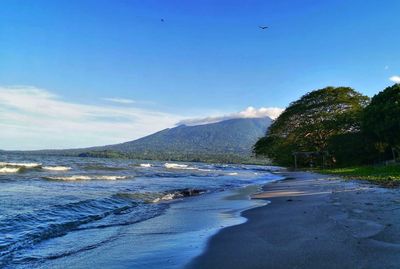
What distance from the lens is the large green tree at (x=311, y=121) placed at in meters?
63.8

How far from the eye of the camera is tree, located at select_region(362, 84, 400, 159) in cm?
3781

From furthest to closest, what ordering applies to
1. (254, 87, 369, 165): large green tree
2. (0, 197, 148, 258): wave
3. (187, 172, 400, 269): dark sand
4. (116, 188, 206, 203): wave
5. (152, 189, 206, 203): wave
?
(254, 87, 369, 165): large green tree, (152, 189, 206, 203): wave, (116, 188, 206, 203): wave, (0, 197, 148, 258): wave, (187, 172, 400, 269): dark sand

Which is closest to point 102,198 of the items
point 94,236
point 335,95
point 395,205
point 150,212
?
→ point 150,212

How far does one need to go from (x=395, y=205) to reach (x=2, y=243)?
337 inches

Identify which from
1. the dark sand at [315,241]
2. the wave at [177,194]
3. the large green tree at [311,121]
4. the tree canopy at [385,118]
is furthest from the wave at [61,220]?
the large green tree at [311,121]

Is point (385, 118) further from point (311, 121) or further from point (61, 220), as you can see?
point (61, 220)

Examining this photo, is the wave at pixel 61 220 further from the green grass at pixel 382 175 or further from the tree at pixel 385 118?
the tree at pixel 385 118

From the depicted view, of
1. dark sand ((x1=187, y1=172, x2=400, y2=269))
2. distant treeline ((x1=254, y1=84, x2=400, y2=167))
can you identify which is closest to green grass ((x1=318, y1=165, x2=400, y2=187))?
dark sand ((x1=187, y1=172, x2=400, y2=269))

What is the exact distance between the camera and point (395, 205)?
970 cm

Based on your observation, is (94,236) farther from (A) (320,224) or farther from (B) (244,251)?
(A) (320,224)

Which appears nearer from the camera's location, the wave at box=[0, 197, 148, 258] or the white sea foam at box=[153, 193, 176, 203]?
the wave at box=[0, 197, 148, 258]

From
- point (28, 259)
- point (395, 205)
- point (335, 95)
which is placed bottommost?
point (28, 259)

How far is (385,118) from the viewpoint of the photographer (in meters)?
38.4

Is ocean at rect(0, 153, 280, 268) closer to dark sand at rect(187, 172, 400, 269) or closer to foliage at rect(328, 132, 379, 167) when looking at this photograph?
dark sand at rect(187, 172, 400, 269)
